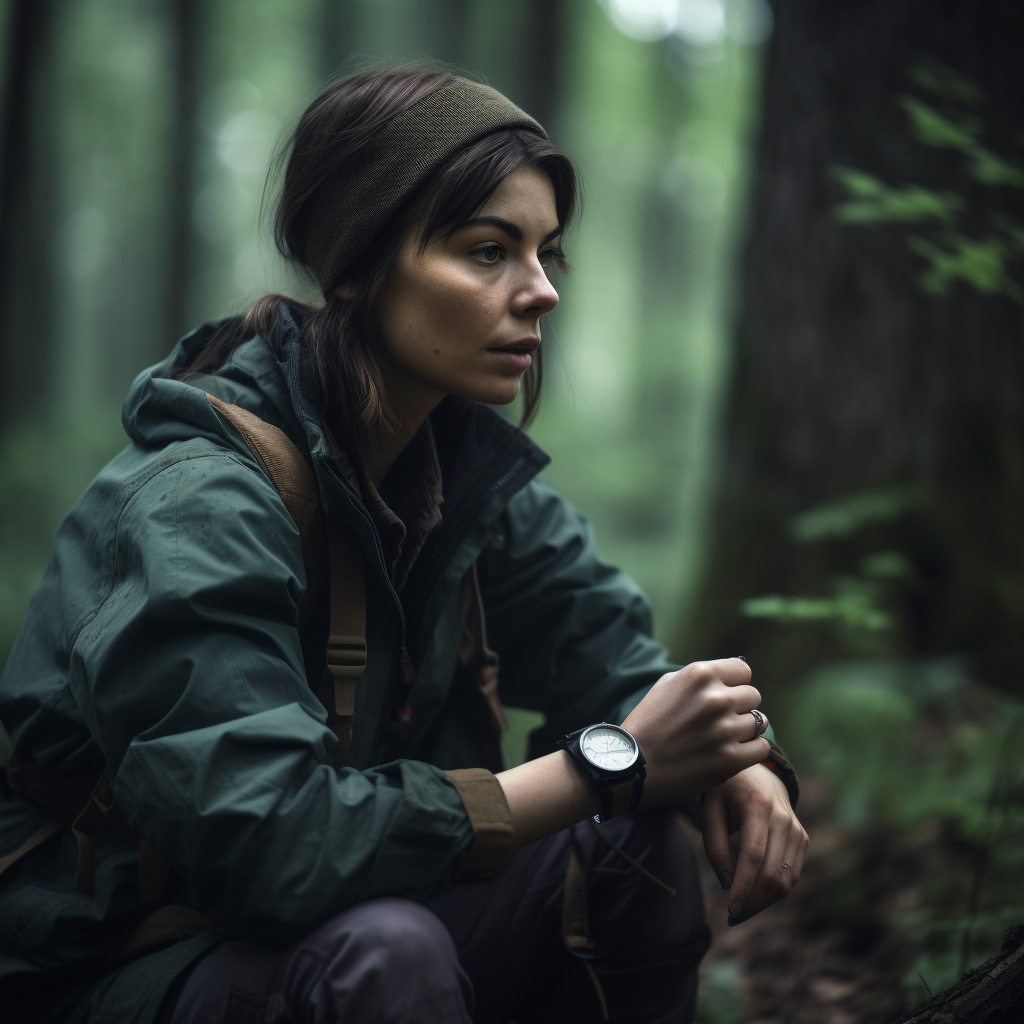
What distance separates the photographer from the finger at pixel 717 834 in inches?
73.4

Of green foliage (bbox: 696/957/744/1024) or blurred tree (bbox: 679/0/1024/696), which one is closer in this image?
green foliage (bbox: 696/957/744/1024)

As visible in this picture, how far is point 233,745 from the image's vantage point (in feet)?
4.62

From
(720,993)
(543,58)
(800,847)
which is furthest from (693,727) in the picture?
(543,58)

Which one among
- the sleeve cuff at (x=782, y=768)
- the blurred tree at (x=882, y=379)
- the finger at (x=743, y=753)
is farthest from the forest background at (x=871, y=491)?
the finger at (x=743, y=753)

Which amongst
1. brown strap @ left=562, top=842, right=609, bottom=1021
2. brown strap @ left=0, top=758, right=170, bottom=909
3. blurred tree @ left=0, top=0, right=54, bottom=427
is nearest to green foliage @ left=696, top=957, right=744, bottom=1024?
brown strap @ left=562, top=842, right=609, bottom=1021

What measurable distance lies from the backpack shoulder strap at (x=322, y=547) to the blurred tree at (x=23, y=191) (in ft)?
30.0

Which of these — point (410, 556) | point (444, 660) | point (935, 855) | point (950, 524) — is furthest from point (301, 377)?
point (950, 524)

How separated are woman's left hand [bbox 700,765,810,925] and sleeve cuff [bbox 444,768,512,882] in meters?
0.51

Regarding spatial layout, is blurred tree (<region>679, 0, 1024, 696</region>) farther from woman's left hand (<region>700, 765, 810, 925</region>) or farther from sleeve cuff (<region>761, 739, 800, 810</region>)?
woman's left hand (<region>700, 765, 810, 925</region>)

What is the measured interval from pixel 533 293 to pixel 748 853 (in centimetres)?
120

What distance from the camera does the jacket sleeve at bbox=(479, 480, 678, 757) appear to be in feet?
7.22

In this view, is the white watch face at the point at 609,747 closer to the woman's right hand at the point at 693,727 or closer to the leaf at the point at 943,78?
the woman's right hand at the point at 693,727

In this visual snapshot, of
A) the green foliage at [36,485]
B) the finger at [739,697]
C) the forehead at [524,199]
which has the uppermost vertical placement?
the forehead at [524,199]

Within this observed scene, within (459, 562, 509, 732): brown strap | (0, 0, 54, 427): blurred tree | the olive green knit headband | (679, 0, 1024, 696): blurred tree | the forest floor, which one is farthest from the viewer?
(0, 0, 54, 427): blurred tree
